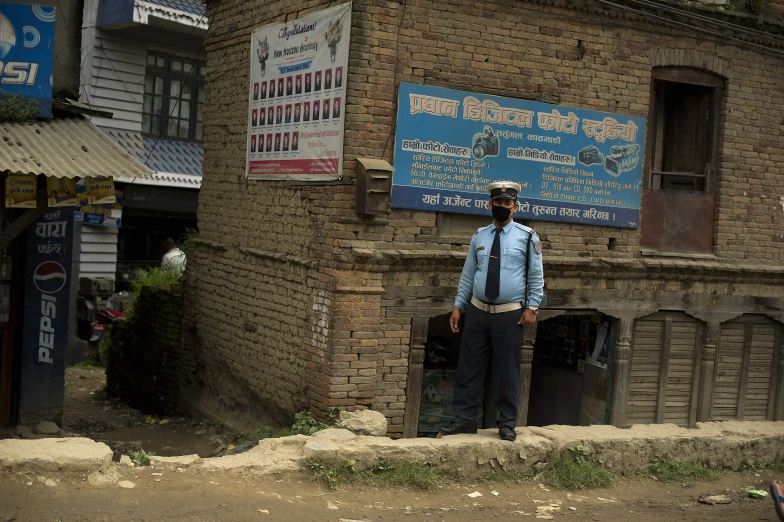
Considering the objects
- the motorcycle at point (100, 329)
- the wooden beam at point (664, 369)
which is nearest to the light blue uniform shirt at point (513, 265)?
the wooden beam at point (664, 369)

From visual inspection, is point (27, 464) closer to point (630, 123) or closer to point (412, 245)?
point (412, 245)

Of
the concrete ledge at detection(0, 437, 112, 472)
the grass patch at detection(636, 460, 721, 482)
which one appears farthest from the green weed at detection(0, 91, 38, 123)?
the grass patch at detection(636, 460, 721, 482)

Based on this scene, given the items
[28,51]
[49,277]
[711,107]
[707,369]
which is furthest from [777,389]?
[28,51]

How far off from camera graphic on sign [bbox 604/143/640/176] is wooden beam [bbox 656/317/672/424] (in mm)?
1858

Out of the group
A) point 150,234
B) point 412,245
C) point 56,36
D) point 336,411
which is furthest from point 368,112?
point 150,234

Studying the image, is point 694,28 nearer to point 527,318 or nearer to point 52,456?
point 527,318

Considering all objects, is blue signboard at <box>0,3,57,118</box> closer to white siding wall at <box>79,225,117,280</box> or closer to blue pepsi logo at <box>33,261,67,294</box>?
blue pepsi logo at <box>33,261,67,294</box>

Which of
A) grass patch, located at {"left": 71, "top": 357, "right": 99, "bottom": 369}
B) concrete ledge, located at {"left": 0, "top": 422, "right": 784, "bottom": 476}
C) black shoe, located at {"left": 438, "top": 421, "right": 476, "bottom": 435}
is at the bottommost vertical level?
grass patch, located at {"left": 71, "top": 357, "right": 99, "bottom": 369}

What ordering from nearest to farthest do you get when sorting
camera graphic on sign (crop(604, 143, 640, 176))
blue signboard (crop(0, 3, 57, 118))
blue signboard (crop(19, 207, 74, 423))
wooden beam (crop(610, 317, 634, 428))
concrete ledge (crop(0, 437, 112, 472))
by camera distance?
concrete ledge (crop(0, 437, 112, 472)) < blue signboard (crop(0, 3, 57, 118)) < camera graphic on sign (crop(604, 143, 640, 176)) < blue signboard (crop(19, 207, 74, 423)) < wooden beam (crop(610, 317, 634, 428))

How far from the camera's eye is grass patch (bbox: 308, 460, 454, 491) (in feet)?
24.9

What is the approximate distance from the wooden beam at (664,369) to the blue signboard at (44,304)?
6752mm

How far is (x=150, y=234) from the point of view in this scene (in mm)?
19234

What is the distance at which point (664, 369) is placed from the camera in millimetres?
10844

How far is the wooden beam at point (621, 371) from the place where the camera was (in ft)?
34.6
